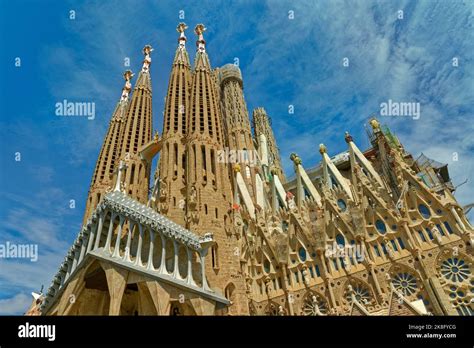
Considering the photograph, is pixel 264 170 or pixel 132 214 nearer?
pixel 132 214

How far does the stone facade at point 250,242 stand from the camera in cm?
1864

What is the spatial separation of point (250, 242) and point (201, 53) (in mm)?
22423

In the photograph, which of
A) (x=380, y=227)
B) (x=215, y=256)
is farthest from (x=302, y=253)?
(x=215, y=256)

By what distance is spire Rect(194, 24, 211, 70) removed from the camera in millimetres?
35500

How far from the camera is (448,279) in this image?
20.1m

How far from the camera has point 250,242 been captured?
28406 mm

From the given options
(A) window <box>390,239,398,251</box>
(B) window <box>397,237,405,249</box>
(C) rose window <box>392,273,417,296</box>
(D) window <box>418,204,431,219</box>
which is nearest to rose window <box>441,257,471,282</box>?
(C) rose window <box>392,273,417,296</box>

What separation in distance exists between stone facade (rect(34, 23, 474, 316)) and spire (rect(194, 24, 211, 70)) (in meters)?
0.44

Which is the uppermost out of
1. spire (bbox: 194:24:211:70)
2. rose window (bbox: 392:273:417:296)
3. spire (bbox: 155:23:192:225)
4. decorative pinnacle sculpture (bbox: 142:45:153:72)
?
decorative pinnacle sculpture (bbox: 142:45:153:72)

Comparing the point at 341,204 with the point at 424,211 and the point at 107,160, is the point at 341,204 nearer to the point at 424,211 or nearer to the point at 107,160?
the point at 424,211

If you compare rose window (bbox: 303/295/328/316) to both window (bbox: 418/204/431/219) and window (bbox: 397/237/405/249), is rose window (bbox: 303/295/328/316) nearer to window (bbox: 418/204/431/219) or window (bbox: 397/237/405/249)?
window (bbox: 397/237/405/249)
